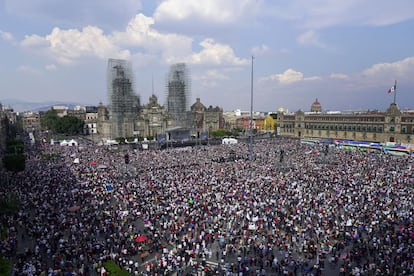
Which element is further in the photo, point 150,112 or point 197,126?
point 197,126

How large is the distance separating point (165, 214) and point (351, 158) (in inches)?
1285

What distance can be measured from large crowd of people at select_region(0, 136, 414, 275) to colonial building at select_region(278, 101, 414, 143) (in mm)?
38333

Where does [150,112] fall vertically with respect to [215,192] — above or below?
above

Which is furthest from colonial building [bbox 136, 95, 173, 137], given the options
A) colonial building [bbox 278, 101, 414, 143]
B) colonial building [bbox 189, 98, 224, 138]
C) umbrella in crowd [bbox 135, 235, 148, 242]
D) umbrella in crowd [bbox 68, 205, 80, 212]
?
umbrella in crowd [bbox 135, 235, 148, 242]

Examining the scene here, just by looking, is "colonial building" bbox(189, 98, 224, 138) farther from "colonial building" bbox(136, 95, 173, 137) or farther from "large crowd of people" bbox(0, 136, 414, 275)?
"large crowd of people" bbox(0, 136, 414, 275)

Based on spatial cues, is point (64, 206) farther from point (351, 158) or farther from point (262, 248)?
point (351, 158)

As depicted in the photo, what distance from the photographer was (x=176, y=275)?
15.7 metres

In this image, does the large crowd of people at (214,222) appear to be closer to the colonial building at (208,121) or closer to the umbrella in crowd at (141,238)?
the umbrella in crowd at (141,238)

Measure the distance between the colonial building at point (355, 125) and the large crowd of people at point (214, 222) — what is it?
38.3 m

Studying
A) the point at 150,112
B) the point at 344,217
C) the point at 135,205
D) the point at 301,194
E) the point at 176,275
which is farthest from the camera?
the point at 150,112

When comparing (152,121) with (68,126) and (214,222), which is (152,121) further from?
(214,222)

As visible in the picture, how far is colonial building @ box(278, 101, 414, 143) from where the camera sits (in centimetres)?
6838

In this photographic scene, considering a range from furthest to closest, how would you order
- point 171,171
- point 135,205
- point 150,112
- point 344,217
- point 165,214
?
point 150,112
point 171,171
point 135,205
point 165,214
point 344,217

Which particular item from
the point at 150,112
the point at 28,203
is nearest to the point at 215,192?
the point at 28,203
